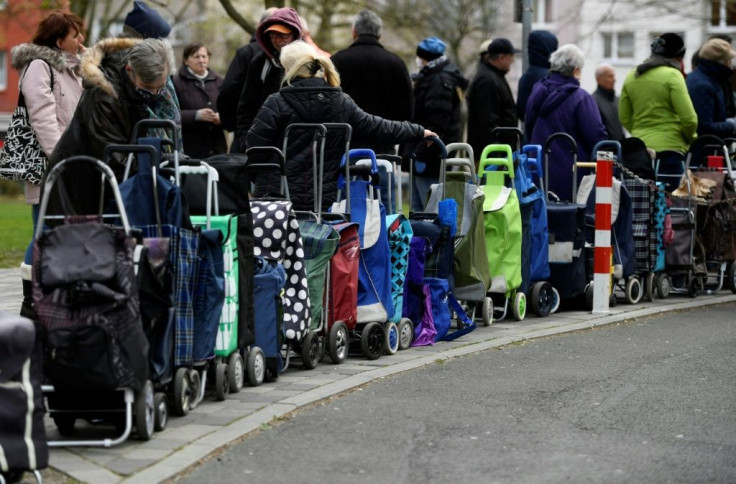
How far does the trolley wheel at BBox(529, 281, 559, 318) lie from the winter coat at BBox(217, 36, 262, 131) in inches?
109

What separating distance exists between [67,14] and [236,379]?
297 centimetres

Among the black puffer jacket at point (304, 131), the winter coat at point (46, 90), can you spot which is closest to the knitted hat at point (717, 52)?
the black puffer jacket at point (304, 131)

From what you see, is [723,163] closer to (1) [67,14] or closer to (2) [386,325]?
(2) [386,325]

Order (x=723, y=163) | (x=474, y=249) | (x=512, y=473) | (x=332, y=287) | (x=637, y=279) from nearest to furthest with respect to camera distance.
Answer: (x=512, y=473), (x=332, y=287), (x=474, y=249), (x=637, y=279), (x=723, y=163)

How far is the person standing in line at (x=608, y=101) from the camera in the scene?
15.7 meters

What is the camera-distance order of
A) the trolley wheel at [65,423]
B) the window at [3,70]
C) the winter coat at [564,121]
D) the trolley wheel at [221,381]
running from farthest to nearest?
1. the window at [3,70]
2. the winter coat at [564,121]
3. the trolley wheel at [221,381]
4. the trolley wheel at [65,423]

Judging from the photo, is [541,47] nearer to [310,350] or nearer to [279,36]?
[279,36]

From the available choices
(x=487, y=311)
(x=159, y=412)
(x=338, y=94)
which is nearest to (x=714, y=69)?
(x=487, y=311)

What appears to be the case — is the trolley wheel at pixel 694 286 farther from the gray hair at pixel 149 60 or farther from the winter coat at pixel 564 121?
the gray hair at pixel 149 60

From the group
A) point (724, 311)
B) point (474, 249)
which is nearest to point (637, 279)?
point (724, 311)

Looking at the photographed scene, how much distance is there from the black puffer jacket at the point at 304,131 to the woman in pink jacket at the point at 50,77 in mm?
1188

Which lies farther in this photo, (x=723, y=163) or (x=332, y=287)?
(x=723, y=163)

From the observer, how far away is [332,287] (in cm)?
919

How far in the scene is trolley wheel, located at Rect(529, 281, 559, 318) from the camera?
11.9 metres
